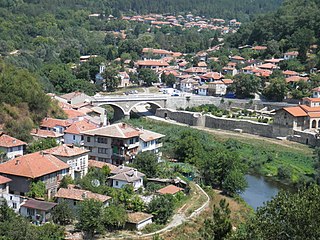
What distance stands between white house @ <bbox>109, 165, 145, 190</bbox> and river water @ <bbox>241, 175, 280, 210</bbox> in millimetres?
4510

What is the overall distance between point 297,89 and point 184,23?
54.9 m

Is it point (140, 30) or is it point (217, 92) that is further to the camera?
point (140, 30)

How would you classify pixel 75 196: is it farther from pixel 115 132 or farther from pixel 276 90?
pixel 276 90

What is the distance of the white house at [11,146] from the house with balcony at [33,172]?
2461mm

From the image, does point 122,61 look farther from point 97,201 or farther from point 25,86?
point 97,201

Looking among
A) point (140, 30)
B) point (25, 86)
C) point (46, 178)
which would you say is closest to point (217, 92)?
point (25, 86)

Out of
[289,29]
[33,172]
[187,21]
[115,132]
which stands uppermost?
[289,29]

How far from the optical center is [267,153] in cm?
3105

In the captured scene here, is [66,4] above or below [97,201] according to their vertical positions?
above

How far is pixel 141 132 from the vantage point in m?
25.3

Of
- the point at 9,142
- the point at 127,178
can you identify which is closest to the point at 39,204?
the point at 127,178

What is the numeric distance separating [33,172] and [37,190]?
619mm

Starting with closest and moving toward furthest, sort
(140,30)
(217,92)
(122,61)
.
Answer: (217,92)
(122,61)
(140,30)

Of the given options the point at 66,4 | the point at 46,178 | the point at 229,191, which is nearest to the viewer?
the point at 46,178
